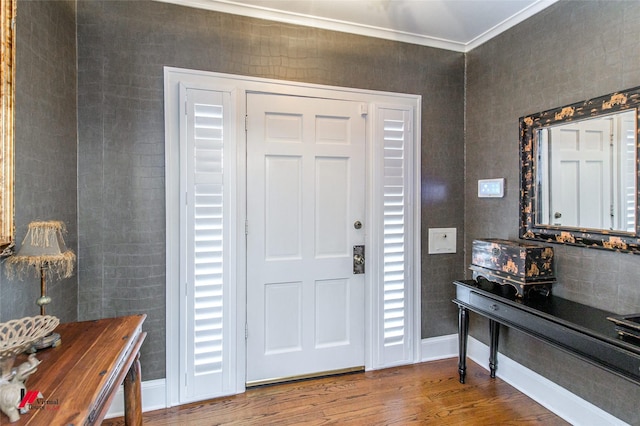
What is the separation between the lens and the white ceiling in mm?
2297

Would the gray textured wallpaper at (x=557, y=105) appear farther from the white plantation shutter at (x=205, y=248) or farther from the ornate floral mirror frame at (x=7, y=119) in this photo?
the ornate floral mirror frame at (x=7, y=119)

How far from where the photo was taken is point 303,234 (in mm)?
2537

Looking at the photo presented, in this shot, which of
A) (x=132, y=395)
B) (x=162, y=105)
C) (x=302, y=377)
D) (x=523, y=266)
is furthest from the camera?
(x=302, y=377)

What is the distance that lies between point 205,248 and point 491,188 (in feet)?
7.01

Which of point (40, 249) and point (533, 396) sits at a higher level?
point (40, 249)

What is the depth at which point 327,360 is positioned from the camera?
2607mm

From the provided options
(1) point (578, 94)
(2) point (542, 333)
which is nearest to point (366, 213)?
(2) point (542, 333)

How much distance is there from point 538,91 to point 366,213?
4.65 ft

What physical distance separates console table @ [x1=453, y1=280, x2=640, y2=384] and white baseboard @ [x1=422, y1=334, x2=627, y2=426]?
0.14 meters

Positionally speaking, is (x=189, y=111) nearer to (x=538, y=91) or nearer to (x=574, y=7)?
(x=538, y=91)

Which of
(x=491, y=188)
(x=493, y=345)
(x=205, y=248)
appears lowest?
(x=493, y=345)

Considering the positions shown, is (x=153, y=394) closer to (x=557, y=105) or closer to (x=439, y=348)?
(x=439, y=348)

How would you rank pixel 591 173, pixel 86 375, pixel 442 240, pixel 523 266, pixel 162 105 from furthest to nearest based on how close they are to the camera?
pixel 442 240 → pixel 162 105 → pixel 523 266 → pixel 591 173 → pixel 86 375

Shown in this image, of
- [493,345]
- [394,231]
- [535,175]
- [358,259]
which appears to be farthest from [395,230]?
[493,345]
